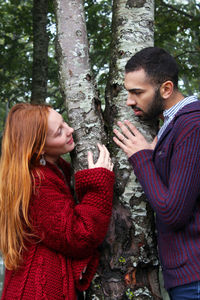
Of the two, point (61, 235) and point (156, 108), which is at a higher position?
point (156, 108)

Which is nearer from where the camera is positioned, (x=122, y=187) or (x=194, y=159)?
(x=194, y=159)

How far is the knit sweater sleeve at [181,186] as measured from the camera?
5.82 ft

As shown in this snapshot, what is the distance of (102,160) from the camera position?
2.28 m

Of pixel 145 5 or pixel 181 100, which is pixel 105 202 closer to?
pixel 181 100

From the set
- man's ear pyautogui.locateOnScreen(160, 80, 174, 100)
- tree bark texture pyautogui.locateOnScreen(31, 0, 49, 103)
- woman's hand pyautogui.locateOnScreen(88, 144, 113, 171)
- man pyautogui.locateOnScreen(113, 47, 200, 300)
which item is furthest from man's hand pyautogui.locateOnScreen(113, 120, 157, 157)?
tree bark texture pyautogui.locateOnScreen(31, 0, 49, 103)

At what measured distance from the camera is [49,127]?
2.25 m

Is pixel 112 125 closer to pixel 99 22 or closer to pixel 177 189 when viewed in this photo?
pixel 177 189

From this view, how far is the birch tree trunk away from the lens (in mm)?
2246

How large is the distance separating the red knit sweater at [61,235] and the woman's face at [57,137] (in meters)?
0.16

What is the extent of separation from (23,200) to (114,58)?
48.4 inches

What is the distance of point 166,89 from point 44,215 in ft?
3.34

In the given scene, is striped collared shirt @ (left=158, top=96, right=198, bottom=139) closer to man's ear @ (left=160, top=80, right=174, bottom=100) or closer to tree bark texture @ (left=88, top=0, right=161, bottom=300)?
man's ear @ (left=160, top=80, right=174, bottom=100)


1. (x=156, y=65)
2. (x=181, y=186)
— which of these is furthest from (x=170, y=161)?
(x=156, y=65)

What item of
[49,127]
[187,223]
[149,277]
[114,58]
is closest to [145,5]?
[114,58]
